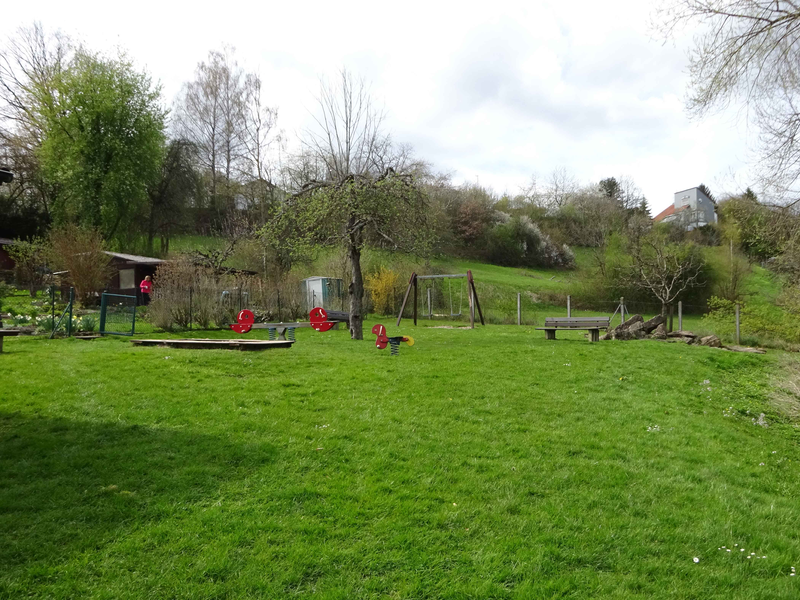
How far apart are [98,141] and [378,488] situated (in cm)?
3188

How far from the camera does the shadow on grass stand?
336 cm

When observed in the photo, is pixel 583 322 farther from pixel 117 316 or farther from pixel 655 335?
pixel 117 316

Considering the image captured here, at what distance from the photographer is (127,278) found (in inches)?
966

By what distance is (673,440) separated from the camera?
604 cm

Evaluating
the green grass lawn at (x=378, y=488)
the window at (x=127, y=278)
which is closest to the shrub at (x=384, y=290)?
the window at (x=127, y=278)

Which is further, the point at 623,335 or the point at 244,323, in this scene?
the point at 623,335

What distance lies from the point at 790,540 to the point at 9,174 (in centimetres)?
823

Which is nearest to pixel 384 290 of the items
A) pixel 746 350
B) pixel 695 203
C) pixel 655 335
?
pixel 655 335

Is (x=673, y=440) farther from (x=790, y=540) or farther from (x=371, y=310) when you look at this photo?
(x=371, y=310)

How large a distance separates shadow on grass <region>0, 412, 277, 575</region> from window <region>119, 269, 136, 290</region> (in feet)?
66.8

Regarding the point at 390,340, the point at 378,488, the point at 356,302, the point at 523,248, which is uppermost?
the point at 523,248

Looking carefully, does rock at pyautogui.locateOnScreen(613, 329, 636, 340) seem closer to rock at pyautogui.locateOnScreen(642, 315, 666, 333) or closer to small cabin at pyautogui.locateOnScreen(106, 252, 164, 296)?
rock at pyautogui.locateOnScreen(642, 315, 666, 333)

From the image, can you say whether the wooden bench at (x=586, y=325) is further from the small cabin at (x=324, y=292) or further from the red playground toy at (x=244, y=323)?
the small cabin at (x=324, y=292)

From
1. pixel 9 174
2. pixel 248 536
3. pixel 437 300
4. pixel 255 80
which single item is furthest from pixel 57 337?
pixel 255 80
